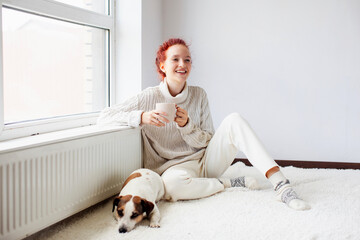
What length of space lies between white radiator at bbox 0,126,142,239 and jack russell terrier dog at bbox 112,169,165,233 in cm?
18

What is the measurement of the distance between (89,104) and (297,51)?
5.24 feet

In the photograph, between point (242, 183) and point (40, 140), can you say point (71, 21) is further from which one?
point (242, 183)

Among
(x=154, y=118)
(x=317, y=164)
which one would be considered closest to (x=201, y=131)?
(x=154, y=118)

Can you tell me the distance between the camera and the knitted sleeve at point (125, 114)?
2.17m

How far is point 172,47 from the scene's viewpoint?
2.34 metres

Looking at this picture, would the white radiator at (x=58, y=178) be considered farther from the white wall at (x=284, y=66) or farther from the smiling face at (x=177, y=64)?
the white wall at (x=284, y=66)

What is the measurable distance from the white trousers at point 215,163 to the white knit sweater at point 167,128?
0.07 meters

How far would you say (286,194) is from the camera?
6.56 ft

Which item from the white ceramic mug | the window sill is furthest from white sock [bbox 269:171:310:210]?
the window sill

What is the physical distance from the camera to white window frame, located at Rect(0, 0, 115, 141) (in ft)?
5.94

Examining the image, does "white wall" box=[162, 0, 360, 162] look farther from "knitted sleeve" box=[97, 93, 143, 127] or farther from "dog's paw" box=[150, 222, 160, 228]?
"dog's paw" box=[150, 222, 160, 228]

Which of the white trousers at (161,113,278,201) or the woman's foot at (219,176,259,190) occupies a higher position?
the white trousers at (161,113,278,201)

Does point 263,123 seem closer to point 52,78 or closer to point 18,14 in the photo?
point 52,78

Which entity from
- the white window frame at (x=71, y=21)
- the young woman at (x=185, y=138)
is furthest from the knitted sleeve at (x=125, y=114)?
the white window frame at (x=71, y=21)
